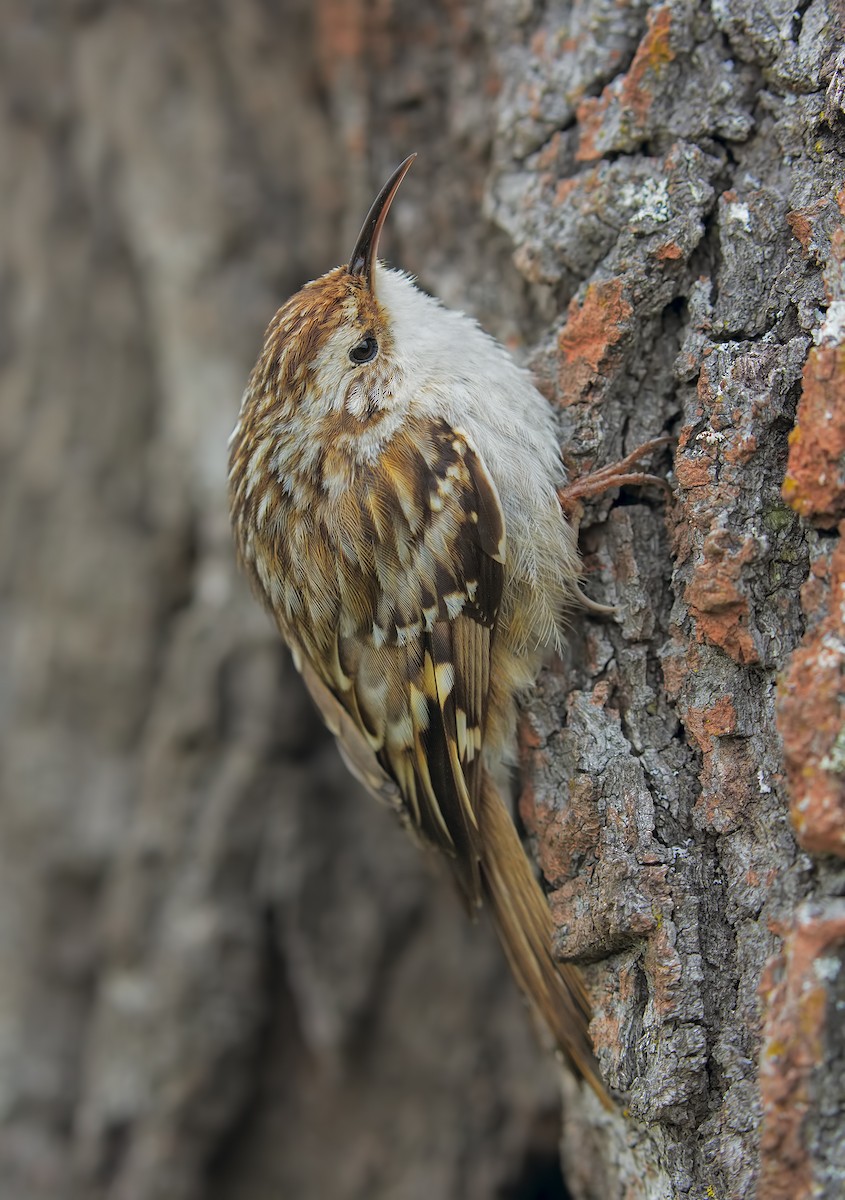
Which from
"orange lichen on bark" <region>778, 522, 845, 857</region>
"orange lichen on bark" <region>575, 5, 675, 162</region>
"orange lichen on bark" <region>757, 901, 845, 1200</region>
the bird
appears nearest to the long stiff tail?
the bird

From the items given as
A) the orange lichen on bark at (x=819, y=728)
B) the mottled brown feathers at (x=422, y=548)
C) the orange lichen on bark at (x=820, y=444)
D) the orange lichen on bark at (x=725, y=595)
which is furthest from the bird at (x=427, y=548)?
the orange lichen on bark at (x=819, y=728)

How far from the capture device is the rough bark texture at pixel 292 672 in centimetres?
161

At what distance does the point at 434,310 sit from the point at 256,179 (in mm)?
962

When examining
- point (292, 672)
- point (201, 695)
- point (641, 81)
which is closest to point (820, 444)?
point (641, 81)

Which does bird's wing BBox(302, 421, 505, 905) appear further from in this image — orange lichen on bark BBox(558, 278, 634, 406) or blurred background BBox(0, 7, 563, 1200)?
blurred background BBox(0, 7, 563, 1200)

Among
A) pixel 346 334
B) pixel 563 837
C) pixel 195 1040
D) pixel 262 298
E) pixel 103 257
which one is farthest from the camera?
pixel 103 257

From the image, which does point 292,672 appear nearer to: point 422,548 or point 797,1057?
point 422,548

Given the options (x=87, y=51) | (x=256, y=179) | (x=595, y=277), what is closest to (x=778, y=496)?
(x=595, y=277)

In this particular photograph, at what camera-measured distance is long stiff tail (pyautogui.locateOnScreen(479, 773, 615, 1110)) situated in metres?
1.91

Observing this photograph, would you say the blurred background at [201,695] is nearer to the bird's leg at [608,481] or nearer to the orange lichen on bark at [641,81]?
the orange lichen on bark at [641,81]

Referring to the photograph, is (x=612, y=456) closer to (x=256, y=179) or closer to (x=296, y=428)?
(x=296, y=428)

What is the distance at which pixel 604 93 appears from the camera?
2014mm

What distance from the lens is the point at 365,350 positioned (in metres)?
2.13

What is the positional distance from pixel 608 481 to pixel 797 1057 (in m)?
→ 0.98
